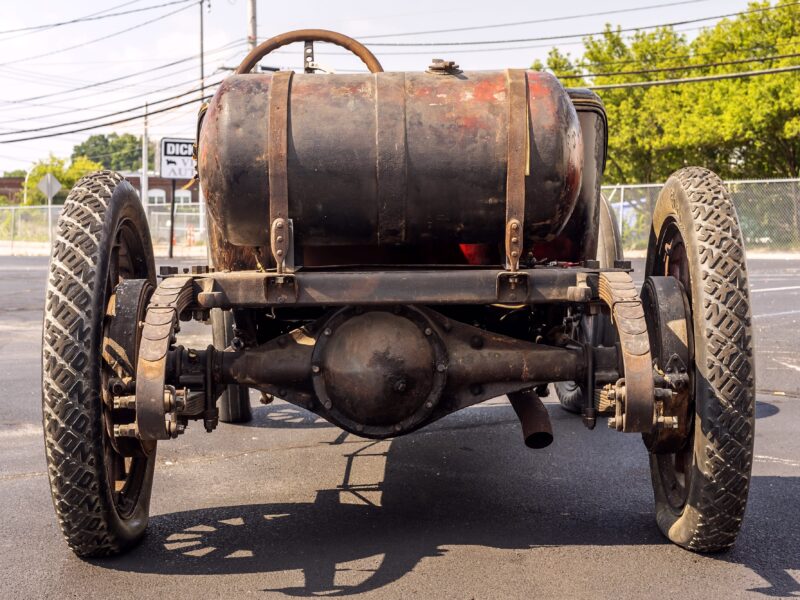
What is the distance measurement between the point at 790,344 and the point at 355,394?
24.5ft

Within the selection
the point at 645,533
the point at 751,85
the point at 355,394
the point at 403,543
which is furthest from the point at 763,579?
the point at 751,85

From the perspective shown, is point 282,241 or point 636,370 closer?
point 636,370

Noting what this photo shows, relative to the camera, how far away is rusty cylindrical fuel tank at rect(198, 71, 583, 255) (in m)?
3.77

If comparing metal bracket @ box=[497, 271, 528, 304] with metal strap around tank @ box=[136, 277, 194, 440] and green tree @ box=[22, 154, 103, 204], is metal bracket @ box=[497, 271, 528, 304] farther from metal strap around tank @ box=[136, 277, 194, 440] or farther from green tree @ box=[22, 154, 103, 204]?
green tree @ box=[22, 154, 103, 204]

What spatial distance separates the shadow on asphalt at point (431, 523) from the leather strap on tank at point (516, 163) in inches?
48.9

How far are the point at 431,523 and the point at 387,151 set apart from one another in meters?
1.68

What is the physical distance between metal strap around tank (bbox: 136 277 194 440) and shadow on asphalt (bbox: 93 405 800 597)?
27.8 inches

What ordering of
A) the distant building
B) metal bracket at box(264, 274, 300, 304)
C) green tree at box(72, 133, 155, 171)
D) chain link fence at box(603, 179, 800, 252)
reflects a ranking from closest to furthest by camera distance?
1. metal bracket at box(264, 274, 300, 304)
2. chain link fence at box(603, 179, 800, 252)
3. the distant building
4. green tree at box(72, 133, 155, 171)

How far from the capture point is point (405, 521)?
4.34 m

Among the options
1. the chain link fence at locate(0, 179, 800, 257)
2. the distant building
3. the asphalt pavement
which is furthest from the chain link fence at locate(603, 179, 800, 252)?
the distant building

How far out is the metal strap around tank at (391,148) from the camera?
12.4ft

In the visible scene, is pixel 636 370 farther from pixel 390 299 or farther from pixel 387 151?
pixel 387 151

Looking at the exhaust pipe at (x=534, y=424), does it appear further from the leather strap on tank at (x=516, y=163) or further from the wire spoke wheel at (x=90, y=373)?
the wire spoke wheel at (x=90, y=373)

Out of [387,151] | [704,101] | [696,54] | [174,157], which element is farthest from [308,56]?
[696,54]
